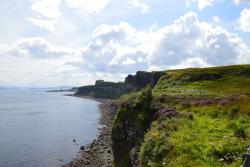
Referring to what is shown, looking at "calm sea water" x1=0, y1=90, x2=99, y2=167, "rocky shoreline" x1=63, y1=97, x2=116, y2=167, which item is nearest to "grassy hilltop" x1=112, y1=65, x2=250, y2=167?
"rocky shoreline" x1=63, y1=97, x2=116, y2=167

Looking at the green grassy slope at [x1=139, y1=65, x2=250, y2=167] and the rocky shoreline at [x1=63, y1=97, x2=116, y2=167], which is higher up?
the green grassy slope at [x1=139, y1=65, x2=250, y2=167]

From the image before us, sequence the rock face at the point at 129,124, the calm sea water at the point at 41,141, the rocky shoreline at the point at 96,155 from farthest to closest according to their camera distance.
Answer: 1. the calm sea water at the point at 41,141
2. the rocky shoreline at the point at 96,155
3. the rock face at the point at 129,124

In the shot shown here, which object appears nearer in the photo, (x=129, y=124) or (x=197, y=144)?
(x=197, y=144)

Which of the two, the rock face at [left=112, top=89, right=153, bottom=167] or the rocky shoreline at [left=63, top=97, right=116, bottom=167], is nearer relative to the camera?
the rock face at [left=112, top=89, right=153, bottom=167]

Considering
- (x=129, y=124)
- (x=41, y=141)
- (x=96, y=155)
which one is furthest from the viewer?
(x=41, y=141)

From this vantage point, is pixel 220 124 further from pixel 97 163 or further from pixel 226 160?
pixel 97 163

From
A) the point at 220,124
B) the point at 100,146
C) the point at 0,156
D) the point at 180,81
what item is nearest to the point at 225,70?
the point at 180,81

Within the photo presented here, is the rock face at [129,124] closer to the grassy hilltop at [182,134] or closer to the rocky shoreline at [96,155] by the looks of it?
the grassy hilltop at [182,134]

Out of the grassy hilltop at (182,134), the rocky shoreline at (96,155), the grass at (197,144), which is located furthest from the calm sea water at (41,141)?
the grass at (197,144)

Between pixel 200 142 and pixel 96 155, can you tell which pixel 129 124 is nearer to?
pixel 200 142

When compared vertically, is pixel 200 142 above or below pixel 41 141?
above

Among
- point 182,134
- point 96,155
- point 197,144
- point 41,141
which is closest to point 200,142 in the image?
point 197,144

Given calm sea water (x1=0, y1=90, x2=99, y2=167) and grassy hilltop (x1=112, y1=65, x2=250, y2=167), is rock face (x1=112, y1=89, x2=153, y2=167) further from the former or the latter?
calm sea water (x1=0, y1=90, x2=99, y2=167)

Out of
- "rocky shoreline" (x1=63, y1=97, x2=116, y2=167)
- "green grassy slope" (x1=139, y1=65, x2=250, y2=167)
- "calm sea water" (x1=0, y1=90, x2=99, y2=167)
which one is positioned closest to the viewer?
"green grassy slope" (x1=139, y1=65, x2=250, y2=167)
